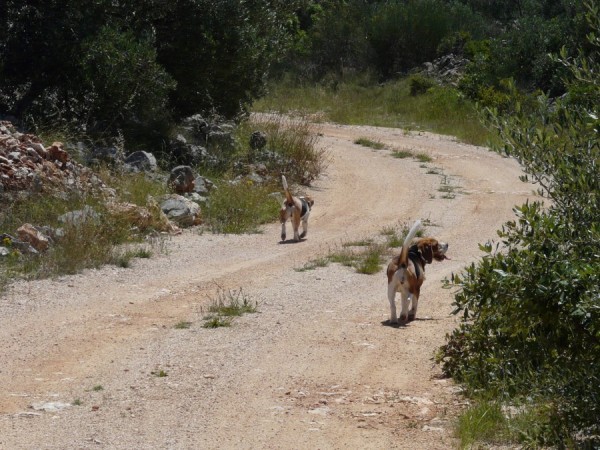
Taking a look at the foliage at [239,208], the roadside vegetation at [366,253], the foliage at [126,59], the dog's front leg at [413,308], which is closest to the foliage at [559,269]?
the dog's front leg at [413,308]

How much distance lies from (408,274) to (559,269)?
334cm

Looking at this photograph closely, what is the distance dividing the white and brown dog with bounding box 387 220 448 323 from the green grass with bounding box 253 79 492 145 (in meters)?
17.9

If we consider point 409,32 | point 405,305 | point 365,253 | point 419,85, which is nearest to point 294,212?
point 365,253

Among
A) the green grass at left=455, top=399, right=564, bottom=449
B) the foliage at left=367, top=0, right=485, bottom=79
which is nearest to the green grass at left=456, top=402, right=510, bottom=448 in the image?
the green grass at left=455, top=399, right=564, bottom=449

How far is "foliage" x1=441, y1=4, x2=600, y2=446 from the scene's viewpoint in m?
6.49

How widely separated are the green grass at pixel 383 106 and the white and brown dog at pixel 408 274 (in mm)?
17863

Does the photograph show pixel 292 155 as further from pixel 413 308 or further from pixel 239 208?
pixel 413 308

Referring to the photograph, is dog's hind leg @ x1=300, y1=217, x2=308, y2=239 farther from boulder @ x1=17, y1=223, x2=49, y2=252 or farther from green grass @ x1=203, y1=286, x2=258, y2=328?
green grass @ x1=203, y1=286, x2=258, y2=328

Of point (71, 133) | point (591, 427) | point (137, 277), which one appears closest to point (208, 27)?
point (71, 133)

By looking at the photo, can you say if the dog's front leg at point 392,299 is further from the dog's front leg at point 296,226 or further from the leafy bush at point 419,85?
the leafy bush at point 419,85

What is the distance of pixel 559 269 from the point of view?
6590 millimetres

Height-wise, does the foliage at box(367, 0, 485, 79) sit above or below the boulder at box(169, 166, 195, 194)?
above

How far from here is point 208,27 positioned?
66.0ft

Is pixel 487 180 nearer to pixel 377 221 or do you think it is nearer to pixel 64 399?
pixel 377 221
